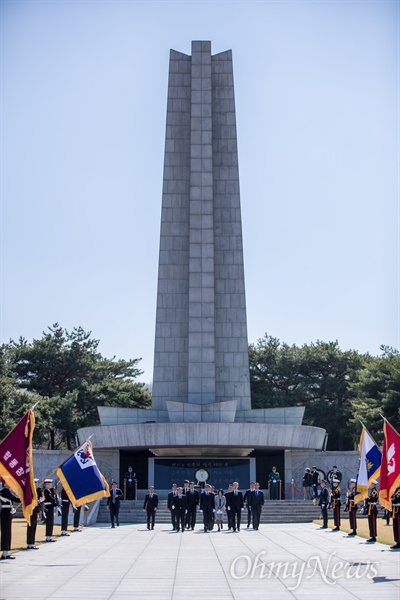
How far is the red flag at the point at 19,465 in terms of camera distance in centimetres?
1417

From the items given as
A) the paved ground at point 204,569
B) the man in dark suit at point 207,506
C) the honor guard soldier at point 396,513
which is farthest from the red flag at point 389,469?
the man in dark suit at point 207,506

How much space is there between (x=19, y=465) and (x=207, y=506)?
1018 cm

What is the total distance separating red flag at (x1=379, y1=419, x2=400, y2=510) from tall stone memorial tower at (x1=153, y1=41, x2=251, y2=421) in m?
20.3

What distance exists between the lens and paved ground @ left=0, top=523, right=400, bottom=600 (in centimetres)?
1055

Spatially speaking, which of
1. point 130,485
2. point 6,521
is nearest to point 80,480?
point 6,521

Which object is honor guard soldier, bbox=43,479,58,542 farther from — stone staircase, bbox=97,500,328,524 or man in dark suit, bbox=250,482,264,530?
stone staircase, bbox=97,500,328,524

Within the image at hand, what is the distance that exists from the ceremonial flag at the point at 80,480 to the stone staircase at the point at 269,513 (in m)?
10.6

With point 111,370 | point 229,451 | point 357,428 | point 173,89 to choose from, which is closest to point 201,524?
point 229,451

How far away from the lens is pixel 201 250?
36656 mm

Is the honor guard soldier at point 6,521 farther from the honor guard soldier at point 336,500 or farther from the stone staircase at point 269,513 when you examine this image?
the stone staircase at point 269,513

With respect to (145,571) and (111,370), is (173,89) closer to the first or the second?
(111,370)

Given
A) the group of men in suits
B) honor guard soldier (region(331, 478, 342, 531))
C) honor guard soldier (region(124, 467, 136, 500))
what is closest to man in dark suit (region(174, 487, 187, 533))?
the group of men in suits

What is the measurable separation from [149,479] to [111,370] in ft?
59.3

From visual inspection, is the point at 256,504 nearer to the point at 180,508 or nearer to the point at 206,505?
the point at 206,505
